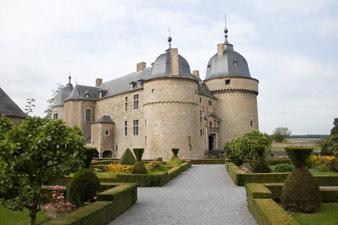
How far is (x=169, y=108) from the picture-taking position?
27547mm

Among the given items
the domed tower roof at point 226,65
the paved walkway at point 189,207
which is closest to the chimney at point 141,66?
the domed tower roof at point 226,65

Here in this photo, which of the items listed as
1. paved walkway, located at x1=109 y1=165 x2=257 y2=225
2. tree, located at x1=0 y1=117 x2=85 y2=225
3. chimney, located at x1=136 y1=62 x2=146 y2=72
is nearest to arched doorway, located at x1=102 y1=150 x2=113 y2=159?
chimney, located at x1=136 y1=62 x2=146 y2=72

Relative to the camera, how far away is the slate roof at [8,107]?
16719 millimetres

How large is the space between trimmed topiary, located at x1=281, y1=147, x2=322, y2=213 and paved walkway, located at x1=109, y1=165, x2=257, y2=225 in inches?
43.1

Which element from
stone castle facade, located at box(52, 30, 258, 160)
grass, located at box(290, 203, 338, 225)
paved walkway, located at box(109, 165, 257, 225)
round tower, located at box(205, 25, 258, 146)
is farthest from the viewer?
round tower, located at box(205, 25, 258, 146)

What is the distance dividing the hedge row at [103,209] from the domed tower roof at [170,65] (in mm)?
20260

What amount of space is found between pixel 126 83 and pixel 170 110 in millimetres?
9910

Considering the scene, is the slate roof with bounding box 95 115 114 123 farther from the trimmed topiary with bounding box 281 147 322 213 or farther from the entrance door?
the trimmed topiary with bounding box 281 147 322 213

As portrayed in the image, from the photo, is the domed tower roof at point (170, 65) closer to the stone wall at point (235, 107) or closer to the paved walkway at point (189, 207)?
the stone wall at point (235, 107)

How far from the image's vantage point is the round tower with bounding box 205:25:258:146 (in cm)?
3347

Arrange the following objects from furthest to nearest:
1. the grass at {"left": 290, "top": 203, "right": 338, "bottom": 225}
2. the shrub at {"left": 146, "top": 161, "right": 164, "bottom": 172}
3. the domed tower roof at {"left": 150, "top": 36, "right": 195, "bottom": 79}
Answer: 1. the domed tower roof at {"left": 150, "top": 36, "right": 195, "bottom": 79}
2. the shrub at {"left": 146, "top": 161, "right": 164, "bottom": 172}
3. the grass at {"left": 290, "top": 203, "right": 338, "bottom": 225}

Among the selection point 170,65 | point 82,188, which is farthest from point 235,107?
point 82,188

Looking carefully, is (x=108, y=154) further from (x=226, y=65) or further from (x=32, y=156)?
(x=32, y=156)

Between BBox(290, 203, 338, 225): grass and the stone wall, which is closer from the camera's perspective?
BBox(290, 203, 338, 225): grass
